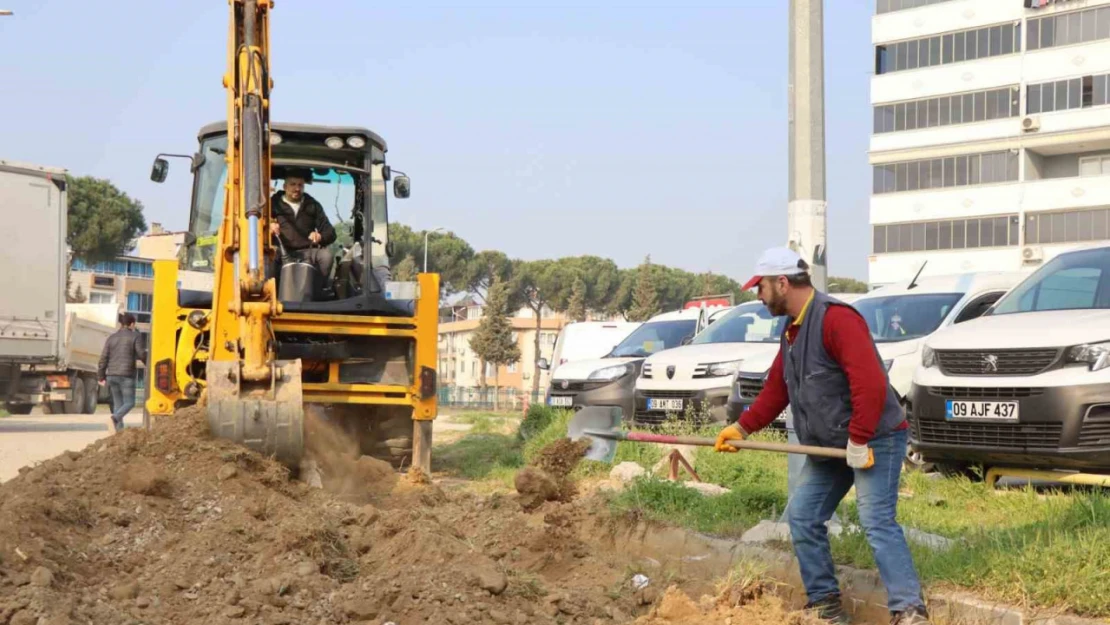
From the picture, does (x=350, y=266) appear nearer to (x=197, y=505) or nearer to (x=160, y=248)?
(x=197, y=505)

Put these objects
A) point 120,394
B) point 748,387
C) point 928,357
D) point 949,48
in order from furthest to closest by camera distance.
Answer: point 949,48, point 120,394, point 748,387, point 928,357

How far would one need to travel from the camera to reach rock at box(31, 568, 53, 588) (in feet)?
18.5

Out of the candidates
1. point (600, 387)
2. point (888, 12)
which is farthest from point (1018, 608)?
point (888, 12)

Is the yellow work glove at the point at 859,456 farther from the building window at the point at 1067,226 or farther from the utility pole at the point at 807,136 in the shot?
the building window at the point at 1067,226

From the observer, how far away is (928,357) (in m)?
9.97

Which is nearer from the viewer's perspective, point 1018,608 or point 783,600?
point 1018,608

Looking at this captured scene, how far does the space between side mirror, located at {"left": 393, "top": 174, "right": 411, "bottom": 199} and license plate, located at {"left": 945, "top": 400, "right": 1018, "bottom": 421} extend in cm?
570

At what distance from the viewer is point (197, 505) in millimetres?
7559

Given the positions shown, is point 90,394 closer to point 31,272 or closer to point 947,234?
point 31,272

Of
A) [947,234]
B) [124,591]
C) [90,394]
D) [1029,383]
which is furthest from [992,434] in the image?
[947,234]

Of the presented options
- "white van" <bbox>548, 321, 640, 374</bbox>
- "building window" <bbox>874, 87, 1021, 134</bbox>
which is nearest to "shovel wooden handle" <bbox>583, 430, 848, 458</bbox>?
"white van" <bbox>548, 321, 640, 374</bbox>

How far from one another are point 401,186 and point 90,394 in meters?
23.9

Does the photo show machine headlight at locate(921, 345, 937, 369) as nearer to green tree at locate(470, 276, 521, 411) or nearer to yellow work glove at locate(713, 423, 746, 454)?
yellow work glove at locate(713, 423, 746, 454)

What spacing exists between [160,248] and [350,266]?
69682 mm
